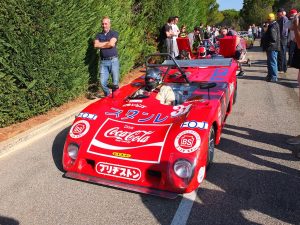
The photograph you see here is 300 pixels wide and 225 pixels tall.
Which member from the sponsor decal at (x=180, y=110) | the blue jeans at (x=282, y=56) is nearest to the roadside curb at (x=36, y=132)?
the sponsor decal at (x=180, y=110)

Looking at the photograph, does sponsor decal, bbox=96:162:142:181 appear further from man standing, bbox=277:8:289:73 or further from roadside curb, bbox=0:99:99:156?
man standing, bbox=277:8:289:73

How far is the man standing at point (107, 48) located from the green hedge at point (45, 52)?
0.50 metres

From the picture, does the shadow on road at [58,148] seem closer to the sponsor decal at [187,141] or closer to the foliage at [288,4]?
the sponsor decal at [187,141]

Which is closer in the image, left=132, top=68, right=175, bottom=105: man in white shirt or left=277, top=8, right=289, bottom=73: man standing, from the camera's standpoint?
left=132, top=68, right=175, bottom=105: man in white shirt

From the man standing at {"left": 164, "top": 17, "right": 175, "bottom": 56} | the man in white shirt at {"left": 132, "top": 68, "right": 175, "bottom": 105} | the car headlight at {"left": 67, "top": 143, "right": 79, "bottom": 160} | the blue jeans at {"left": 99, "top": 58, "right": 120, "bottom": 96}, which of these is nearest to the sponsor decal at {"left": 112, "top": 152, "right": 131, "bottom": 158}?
the car headlight at {"left": 67, "top": 143, "right": 79, "bottom": 160}

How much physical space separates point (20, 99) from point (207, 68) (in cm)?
346

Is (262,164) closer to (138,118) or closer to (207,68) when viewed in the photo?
(138,118)

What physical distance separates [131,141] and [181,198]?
83 cm

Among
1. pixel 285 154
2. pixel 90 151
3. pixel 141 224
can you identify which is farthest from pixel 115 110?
pixel 285 154

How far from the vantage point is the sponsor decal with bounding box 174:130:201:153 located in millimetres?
3414

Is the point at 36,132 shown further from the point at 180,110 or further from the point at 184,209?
the point at 184,209

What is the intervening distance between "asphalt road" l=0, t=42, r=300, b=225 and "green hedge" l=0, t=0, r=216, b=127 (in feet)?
3.68

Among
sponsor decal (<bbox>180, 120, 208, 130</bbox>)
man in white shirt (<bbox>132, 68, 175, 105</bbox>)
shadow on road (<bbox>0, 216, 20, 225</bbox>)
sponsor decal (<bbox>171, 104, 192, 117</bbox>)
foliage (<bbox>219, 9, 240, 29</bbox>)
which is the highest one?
foliage (<bbox>219, 9, 240, 29</bbox>)

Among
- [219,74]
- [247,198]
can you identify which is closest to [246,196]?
[247,198]
